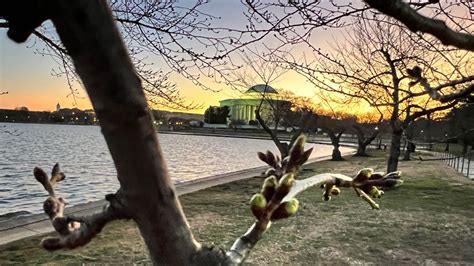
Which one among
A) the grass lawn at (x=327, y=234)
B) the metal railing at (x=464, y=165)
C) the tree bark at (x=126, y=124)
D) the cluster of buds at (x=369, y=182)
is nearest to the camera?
the tree bark at (x=126, y=124)

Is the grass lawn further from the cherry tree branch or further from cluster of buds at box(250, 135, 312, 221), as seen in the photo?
cluster of buds at box(250, 135, 312, 221)

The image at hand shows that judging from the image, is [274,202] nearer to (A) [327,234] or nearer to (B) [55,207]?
(B) [55,207]

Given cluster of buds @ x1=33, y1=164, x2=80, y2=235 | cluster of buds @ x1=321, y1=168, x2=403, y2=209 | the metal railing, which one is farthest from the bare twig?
the metal railing

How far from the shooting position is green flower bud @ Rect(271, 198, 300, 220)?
79 cm

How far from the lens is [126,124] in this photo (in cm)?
68

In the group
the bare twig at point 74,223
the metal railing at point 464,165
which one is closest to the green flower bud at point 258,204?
the bare twig at point 74,223

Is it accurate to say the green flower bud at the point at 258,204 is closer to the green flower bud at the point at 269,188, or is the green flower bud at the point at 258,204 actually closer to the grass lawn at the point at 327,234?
the green flower bud at the point at 269,188

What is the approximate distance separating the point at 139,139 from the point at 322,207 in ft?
35.5

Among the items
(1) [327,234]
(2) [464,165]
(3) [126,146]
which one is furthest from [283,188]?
(2) [464,165]

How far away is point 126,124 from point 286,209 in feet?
1.13

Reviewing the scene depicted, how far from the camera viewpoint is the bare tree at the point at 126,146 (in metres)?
0.63

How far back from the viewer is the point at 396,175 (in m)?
1.16

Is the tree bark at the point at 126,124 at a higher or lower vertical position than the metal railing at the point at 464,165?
higher

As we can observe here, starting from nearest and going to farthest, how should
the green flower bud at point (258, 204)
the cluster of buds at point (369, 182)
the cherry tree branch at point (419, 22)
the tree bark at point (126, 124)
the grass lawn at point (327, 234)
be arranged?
the tree bark at point (126, 124), the green flower bud at point (258, 204), the cherry tree branch at point (419, 22), the cluster of buds at point (369, 182), the grass lawn at point (327, 234)
